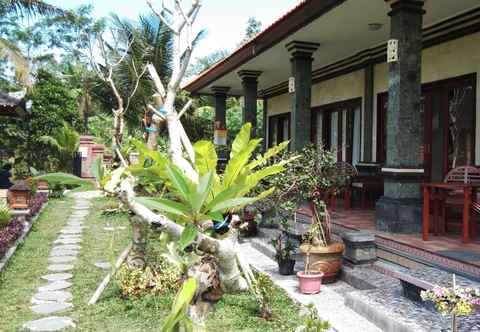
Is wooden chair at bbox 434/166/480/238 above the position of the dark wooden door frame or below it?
→ below

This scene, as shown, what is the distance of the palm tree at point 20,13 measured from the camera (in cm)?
1220

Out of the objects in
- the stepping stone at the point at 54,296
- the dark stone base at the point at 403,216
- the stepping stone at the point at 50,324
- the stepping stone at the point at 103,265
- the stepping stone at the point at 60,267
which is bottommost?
the stepping stone at the point at 50,324

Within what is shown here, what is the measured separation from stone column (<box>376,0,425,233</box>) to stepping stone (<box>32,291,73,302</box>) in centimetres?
347

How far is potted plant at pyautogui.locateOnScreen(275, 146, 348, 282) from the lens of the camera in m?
4.82

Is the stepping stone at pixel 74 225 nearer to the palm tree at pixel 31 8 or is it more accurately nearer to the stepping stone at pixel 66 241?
the stepping stone at pixel 66 241

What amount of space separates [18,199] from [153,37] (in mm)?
7019

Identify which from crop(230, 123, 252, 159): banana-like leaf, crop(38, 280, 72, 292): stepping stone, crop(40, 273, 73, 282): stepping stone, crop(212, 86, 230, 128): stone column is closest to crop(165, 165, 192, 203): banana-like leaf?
crop(230, 123, 252, 159): banana-like leaf

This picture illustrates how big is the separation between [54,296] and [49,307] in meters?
0.33

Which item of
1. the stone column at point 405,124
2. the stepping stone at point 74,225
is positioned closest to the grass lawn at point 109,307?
the stone column at point 405,124

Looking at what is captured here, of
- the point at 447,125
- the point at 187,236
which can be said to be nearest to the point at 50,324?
the point at 187,236

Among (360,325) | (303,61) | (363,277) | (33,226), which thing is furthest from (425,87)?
(33,226)

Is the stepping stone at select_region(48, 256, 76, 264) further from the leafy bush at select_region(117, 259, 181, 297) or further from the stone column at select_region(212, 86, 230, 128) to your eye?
the stone column at select_region(212, 86, 230, 128)

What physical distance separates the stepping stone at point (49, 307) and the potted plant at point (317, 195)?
2.28 meters

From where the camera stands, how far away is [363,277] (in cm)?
462
